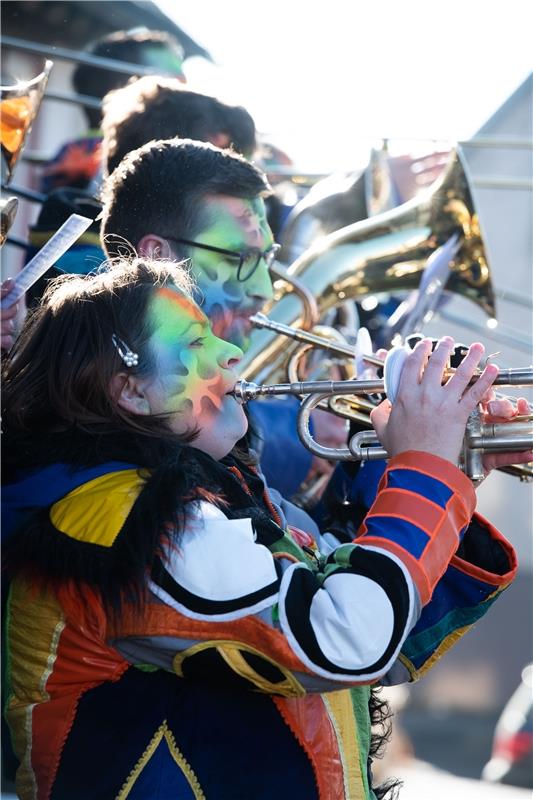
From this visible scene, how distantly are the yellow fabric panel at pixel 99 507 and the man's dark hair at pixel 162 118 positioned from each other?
4.86ft

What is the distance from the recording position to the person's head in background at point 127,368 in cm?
205

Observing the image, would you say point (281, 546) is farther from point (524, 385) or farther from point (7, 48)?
point (7, 48)

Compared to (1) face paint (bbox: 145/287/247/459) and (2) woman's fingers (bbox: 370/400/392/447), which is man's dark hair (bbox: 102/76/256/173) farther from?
(2) woman's fingers (bbox: 370/400/392/447)

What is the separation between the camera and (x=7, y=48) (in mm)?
6293

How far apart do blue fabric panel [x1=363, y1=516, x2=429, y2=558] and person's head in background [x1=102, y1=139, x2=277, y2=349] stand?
1.01m

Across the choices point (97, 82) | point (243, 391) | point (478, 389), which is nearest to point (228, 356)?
point (243, 391)

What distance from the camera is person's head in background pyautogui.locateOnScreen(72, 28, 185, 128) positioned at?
538cm

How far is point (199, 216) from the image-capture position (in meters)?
2.83

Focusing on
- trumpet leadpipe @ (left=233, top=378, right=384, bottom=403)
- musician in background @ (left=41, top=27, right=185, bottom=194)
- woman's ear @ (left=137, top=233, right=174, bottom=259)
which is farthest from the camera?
musician in background @ (left=41, top=27, right=185, bottom=194)

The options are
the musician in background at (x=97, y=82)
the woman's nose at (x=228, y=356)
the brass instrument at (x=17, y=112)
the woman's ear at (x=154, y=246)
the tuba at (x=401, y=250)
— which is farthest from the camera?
the musician in background at (x=97, y=82)

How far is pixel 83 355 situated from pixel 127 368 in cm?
8

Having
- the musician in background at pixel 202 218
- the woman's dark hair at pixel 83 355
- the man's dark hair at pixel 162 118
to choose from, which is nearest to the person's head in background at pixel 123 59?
the man's dark hair at pixel 162 118

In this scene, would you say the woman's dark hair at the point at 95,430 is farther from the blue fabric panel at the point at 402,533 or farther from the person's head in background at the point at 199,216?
the person's head in background at the point at 199,216

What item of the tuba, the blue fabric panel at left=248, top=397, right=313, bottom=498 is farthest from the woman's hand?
the tuba
